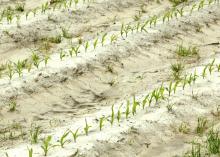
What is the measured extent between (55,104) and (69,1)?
3821 millimetres

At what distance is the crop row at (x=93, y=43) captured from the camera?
22.2ft

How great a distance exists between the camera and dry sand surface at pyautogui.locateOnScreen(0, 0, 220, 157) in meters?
5.20

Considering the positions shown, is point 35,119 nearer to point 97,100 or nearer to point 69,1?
point 97,100

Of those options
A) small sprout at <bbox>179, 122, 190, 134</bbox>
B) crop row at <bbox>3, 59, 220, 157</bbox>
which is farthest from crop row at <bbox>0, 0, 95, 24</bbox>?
small sprout at <bbox>179, 122, 190, 134</bbox>

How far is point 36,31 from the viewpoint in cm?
820

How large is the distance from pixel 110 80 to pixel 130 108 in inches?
41.2

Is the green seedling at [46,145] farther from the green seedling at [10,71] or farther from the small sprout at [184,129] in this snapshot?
the green seedling at [10,71]

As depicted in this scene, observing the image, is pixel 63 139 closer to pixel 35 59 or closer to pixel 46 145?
pixel 46 145

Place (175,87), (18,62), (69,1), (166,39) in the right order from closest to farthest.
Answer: (175,87) → (18,62) → (166,39) → (69,1)

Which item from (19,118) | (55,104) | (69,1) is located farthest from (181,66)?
(69,1)

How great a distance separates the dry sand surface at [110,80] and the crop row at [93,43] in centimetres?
4

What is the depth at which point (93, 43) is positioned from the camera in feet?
25.1

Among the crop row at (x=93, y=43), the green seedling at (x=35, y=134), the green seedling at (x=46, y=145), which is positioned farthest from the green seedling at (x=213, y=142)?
the crop row at (x=93, y=43)

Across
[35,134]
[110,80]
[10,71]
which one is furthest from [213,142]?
[10,71]
